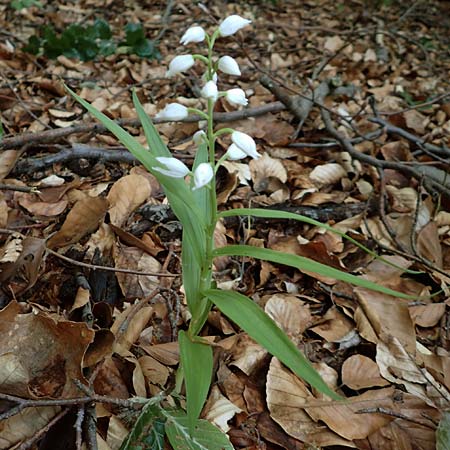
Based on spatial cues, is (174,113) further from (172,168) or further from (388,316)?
(388,316)

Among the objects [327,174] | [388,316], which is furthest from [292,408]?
[327,174]

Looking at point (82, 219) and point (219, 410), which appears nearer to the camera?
point (219, 410)

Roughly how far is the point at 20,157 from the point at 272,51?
1.82m

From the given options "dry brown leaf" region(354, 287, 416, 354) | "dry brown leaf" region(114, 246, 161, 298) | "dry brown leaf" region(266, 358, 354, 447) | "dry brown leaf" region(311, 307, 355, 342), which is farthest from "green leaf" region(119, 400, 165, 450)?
"dry brown leaf" region(354, 287, 416, 354)

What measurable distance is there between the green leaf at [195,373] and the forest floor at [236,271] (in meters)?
0.18

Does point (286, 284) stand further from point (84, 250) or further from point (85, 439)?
point (85, 439)

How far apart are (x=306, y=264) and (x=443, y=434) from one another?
474 mm

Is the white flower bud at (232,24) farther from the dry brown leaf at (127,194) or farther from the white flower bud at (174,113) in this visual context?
the dry brown leaf at (127,194)

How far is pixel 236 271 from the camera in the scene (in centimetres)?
136

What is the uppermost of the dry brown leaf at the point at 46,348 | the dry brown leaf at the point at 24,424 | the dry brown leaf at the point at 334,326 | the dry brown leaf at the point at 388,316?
the dry brown leaf at the point at 46,348

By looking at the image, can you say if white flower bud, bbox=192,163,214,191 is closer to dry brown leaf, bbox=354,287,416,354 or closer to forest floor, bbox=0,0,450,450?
forest floor, bbox=0,0,450,450

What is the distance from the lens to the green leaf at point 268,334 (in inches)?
28.7

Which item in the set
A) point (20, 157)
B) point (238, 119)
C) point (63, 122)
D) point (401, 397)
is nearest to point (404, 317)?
point (401, 397)

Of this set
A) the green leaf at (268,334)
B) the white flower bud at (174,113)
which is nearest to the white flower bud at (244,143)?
the white flower bud at (174,113)
